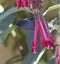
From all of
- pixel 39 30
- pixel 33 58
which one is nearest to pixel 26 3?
pixel 39 30

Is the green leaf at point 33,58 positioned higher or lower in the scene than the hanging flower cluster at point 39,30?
lower

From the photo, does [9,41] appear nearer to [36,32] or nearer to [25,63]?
[25,63]

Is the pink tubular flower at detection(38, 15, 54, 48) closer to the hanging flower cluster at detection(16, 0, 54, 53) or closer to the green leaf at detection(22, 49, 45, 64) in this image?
the hanging flower cluster at detection(16, 0, 54, 53)

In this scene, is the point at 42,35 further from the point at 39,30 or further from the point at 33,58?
the point at 33,58

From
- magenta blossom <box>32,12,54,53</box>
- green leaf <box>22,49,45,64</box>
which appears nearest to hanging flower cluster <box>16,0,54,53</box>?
magenta blossom <box>32,12,54,53</box>

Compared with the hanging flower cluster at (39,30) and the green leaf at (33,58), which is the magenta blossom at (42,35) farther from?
the green leaf at (33,58)

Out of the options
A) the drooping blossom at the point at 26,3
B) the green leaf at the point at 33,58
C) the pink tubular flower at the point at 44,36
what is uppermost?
the drooping blossom at the point at 26,3

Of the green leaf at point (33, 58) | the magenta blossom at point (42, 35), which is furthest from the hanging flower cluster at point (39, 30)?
the green leaf at point (33, 58)

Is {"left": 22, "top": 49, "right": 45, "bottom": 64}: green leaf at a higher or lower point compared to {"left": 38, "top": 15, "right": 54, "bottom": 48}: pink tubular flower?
lower

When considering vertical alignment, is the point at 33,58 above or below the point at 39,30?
below

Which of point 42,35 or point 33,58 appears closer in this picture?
point 42,35

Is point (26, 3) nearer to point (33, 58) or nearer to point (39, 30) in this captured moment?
point (39, 30)
